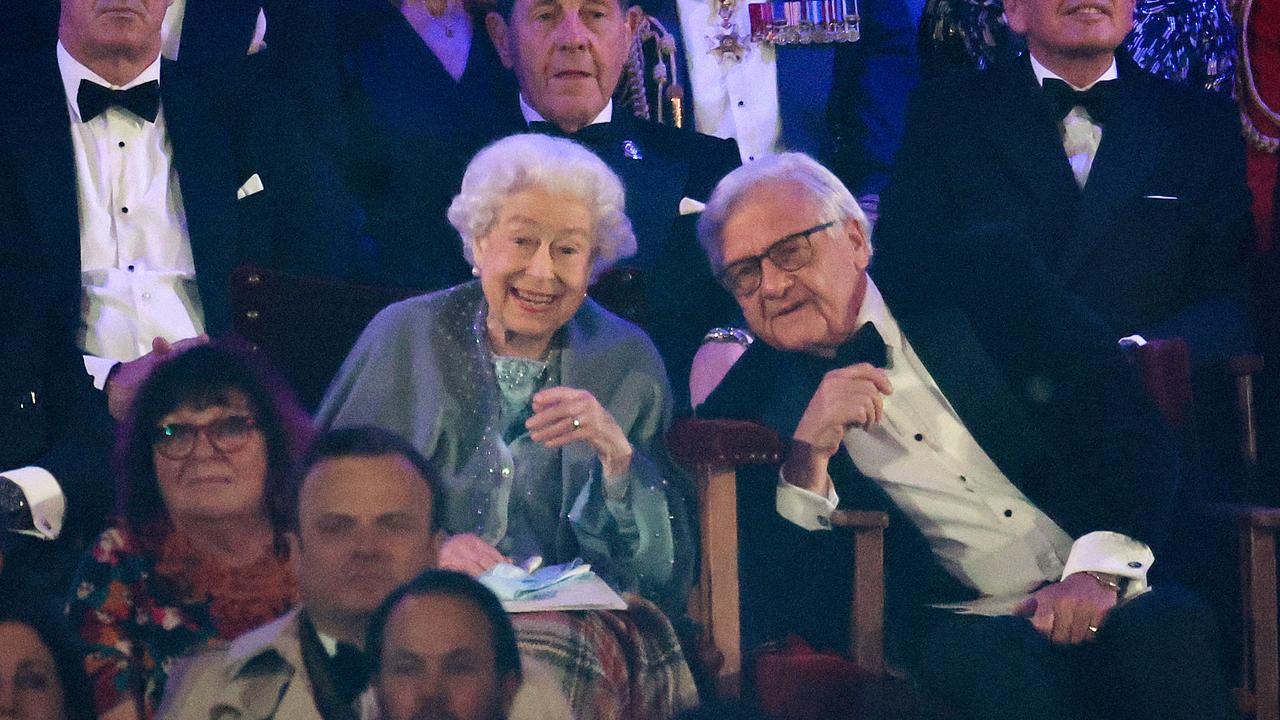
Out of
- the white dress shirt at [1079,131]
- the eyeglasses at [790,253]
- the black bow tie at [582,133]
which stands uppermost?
the black bow tie at [582,133]

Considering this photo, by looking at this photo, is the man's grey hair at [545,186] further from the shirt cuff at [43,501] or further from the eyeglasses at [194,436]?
the shirt cuff at [43,501]

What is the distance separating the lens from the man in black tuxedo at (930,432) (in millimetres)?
2785

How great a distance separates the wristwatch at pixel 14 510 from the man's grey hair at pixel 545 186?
2.91 ft

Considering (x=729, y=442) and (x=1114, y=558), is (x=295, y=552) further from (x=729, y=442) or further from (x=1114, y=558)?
(x=1114, y=558)

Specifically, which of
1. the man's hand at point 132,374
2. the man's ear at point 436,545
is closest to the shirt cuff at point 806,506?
the man's ear at point 436,545

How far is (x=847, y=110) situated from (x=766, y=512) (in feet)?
3.29

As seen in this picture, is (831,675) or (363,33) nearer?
(831,675)

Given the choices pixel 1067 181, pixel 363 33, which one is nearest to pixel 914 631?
pixel 1067 181

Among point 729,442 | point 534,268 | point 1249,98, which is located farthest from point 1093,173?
point 534,268

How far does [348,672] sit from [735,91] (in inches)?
60.7

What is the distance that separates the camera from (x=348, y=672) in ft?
8.51

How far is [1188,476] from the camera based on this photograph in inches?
115

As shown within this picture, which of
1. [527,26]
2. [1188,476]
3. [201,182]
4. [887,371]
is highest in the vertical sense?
[527,26]

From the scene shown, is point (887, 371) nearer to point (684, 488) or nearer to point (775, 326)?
point (775, 326)
